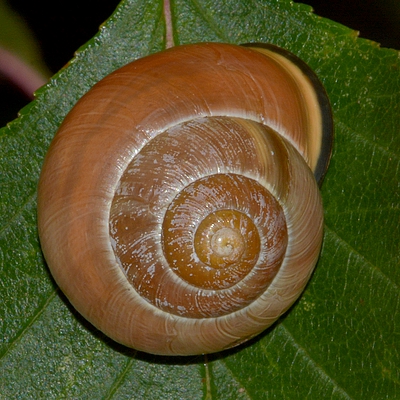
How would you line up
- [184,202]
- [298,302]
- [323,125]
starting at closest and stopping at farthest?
[184,202] < [323,125] < [298,302]

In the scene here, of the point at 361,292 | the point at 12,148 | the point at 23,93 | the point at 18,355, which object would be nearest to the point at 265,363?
the point at 361,292

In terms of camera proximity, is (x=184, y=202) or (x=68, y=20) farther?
(x=68, y=20)

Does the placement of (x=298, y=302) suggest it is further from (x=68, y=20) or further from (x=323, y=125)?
(x=68, y=20)

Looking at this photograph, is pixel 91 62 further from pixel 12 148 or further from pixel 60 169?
pixel 60 169

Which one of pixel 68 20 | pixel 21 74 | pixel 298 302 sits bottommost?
pixel 298 302

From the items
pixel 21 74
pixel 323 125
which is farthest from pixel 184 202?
pixel 21 74

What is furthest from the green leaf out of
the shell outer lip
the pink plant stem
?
the pink plant stem

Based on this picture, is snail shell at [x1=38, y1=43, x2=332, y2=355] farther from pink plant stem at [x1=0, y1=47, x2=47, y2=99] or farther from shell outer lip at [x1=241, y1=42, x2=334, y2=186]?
pink plant stem at [x1=0, y1=47, x2=47, y2=99]
